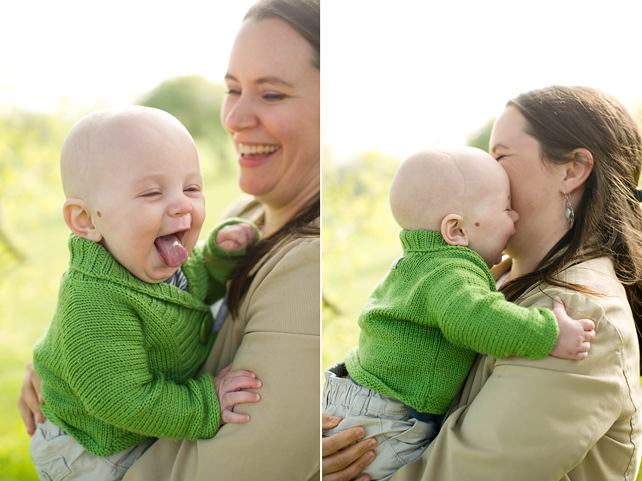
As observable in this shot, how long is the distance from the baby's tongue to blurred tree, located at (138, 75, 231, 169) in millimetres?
4604

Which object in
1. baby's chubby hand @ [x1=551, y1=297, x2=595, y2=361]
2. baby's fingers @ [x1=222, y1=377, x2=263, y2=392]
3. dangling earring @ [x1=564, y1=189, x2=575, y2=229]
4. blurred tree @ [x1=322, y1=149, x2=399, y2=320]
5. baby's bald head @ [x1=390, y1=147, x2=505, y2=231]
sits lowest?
blurred tree @ [x1=322, y1=149, x2=399, y2=320]

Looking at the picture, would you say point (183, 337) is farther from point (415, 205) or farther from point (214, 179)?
point (214, 179)

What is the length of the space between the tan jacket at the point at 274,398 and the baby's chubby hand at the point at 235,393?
18mm

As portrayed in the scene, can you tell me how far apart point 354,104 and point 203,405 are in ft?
8.89

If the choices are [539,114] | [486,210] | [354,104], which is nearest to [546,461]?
[486,210]

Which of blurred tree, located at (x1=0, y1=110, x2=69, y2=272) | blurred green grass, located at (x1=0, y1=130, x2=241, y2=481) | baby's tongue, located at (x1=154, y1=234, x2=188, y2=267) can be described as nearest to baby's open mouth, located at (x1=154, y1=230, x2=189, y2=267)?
baby's tongue, located at (x1=154, y1=234, x2=188, y2=267)

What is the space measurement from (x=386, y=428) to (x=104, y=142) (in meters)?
1.16

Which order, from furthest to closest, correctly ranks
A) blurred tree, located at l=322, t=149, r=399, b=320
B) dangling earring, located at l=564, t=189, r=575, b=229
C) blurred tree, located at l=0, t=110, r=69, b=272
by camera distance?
blurred tree, located at l=0, t=110, r=69, b=272 < blurred tree, located at l=322, t=149, r=399, b=320 < dangling earring, located at l=564, t=189, r=575, b=229

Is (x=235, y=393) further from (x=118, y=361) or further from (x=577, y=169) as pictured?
(x=577, y=169)

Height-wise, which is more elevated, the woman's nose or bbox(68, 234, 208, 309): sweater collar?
the woman's nose

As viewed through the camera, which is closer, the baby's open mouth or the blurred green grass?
the baby's open mouth

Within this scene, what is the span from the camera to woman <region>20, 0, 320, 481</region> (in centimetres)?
140

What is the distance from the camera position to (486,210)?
1532 mm

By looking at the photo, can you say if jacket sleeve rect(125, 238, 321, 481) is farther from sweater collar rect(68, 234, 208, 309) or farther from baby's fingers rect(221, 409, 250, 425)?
sweater collar rect(68, 234, 208, 309)
